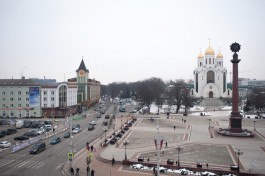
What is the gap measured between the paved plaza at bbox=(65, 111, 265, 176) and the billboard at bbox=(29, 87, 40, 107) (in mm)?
26869

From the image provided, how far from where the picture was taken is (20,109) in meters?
66.1

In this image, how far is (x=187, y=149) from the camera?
3447 cm

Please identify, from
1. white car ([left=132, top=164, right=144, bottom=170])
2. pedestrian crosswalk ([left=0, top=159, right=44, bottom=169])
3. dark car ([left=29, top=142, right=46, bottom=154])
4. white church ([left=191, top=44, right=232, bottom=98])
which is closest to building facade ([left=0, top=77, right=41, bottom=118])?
dark car ([left=29, top=142, right=46, bottom=154])

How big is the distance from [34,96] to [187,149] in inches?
1728

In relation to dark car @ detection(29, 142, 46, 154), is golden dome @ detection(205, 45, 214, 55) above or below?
above

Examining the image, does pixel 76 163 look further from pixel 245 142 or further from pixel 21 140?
pixel 245 142

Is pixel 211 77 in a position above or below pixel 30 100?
above

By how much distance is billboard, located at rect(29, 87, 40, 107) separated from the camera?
65.9 m

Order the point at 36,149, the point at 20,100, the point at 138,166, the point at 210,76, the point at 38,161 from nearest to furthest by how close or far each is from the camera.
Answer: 1. the point at 138,166
2. the point at 38,161
3. the point at 36,149
4. the point at 20,100
5. the point at 210,76

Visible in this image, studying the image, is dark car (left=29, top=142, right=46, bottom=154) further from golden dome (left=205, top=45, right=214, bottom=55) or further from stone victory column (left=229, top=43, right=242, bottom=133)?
golden dome (left=205, top=45, right=214, bottom=55)

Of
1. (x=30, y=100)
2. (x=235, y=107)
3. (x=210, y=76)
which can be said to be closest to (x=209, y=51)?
(x=210, y=76)

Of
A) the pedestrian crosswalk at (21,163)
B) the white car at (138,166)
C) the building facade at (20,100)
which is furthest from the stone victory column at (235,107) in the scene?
the building facade at (20,100)

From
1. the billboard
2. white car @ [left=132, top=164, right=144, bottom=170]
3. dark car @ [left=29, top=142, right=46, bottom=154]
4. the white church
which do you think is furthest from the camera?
the white church

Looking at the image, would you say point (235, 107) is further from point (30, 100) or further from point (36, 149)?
point (30, 100)
